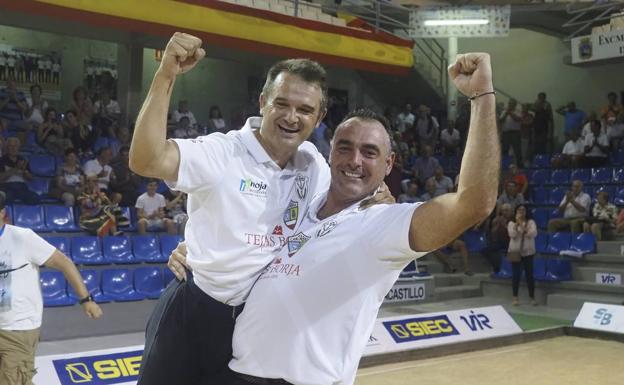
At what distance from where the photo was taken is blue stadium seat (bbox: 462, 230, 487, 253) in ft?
46.4

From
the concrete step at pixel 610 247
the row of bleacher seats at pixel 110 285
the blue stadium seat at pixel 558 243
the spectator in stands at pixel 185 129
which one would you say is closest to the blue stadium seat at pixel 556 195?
the blue stadium seat at pixel 558 243

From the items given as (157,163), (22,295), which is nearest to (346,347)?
(157,163)

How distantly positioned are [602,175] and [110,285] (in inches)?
409

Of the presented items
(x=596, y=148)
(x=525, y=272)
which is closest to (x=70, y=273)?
(x=525, y=272)

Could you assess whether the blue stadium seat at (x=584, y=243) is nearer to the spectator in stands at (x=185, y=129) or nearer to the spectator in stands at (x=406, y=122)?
the spectator in stands at (x=406, y=122)

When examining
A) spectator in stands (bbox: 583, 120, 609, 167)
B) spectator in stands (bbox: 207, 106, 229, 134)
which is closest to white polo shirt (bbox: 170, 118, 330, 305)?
spectator in stands (bbox: 207, 106, 229, 134)

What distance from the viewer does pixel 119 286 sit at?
352 inches

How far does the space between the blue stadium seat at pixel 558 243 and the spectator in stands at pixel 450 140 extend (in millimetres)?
4233

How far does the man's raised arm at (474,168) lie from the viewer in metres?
1.99

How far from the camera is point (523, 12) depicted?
17594 millimetres

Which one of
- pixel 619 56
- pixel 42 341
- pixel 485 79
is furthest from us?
pixel 619 56

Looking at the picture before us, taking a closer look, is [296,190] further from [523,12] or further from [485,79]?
[523,12]

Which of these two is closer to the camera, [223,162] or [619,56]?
[223,162]

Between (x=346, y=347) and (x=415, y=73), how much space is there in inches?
717
